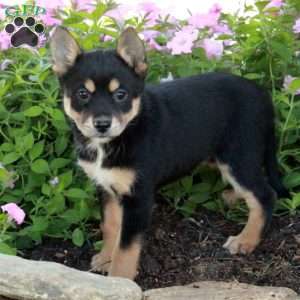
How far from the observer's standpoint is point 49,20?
4.81m

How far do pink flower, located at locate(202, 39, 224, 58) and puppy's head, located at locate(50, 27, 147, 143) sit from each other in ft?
2.79

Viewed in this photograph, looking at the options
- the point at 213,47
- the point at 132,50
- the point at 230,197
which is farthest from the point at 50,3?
the point at 230,197

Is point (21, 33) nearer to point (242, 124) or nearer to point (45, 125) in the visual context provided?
point (45, 125)

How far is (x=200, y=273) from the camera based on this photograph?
3.98 meters

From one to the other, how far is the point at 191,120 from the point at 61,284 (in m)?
1.38

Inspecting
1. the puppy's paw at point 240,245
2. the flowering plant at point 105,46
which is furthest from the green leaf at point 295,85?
the puppy's paw at point 240,245

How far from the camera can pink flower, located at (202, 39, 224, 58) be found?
15.0 ft

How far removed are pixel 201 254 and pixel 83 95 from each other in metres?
1.13

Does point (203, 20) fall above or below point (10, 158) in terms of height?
above

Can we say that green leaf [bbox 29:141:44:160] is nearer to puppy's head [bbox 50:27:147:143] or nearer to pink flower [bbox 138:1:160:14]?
puppy's head [bbox 50:27:147:143]

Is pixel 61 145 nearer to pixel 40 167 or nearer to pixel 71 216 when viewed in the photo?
pixel 40 167

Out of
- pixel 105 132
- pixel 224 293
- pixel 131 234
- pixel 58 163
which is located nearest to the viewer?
pixel 224 293

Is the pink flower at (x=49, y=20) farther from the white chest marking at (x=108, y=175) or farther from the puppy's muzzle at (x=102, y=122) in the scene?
the puppy's muzzle at (x=102, y=122)

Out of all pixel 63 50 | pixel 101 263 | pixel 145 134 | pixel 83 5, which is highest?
pixel 63 50
